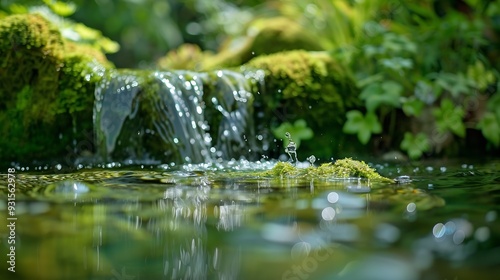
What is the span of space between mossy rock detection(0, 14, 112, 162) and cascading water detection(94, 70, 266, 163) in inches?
8.3

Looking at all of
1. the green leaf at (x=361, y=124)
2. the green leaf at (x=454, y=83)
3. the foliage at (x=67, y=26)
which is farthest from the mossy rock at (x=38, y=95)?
the green leaf at (x=454, y=83)

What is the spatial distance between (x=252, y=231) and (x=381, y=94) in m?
3.31

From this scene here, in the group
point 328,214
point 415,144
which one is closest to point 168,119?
point 415,144

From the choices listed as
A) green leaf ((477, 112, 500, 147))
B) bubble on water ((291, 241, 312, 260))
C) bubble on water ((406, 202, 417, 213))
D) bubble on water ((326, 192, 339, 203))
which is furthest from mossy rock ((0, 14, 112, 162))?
green leaf ((477, 112, 500, 147))

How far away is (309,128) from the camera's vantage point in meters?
4.69

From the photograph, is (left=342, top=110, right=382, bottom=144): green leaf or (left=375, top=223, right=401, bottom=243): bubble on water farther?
(left=342, top=110, right=382, bottom=144): green leaf

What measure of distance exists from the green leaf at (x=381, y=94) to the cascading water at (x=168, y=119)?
1.07 meters

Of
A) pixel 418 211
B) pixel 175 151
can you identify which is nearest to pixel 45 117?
pixel 175 151

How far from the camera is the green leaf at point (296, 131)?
14.9ft

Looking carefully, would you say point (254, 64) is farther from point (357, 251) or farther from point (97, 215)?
point (357, 251)

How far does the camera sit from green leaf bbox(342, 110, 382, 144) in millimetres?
4652

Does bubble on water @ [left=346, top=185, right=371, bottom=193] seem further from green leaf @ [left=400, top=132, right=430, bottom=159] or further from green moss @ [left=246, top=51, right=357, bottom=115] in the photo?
green leaf @ [left=400, top=132, right=430, bottom=159]

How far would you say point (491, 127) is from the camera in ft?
15.8

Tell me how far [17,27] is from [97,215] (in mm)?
3003
